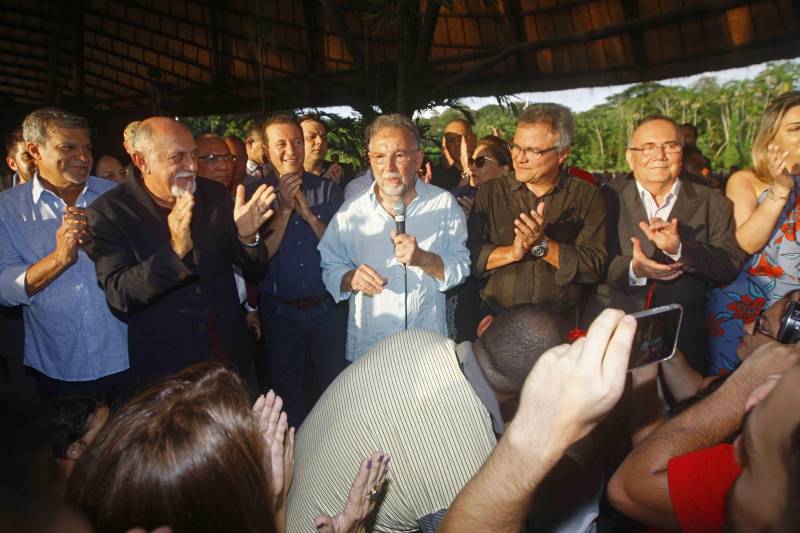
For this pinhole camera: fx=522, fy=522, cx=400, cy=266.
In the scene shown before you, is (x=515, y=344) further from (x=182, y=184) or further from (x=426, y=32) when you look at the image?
(x=426, y=32)

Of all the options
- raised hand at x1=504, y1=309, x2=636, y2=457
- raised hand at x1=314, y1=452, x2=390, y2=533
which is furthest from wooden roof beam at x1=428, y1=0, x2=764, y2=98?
raised hand at x1=504, y1=309, x2=636, y2=457

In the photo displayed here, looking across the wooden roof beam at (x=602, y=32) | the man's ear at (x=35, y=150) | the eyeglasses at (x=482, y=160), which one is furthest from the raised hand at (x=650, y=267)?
the wooden roof beam at (x=602, y=32)

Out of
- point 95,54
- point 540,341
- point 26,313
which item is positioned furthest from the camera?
point 95,54

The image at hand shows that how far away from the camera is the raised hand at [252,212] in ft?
7.97

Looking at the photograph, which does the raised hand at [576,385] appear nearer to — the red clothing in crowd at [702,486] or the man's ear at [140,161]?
the red clothing in crowd at [702,486]

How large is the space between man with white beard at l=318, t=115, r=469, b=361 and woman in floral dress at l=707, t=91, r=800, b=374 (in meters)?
1.30

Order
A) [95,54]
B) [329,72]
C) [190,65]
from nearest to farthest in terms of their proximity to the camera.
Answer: [329,72] < [190,65] < [95,54]

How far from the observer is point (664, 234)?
7.77ft

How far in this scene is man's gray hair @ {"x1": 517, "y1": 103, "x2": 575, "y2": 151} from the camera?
256 cm

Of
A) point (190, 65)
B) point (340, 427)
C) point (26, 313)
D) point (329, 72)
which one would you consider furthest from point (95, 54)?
point (340, 427)

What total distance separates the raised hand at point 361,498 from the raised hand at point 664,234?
66.9 inches

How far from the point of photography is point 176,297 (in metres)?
2.35

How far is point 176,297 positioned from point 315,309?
0.86m

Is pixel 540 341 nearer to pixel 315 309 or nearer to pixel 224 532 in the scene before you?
pixel 224 532
